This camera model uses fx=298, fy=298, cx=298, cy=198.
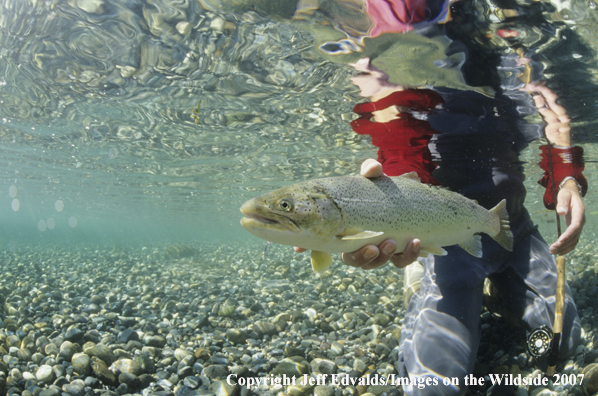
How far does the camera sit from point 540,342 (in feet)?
11.9

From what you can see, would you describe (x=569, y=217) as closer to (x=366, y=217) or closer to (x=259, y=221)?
(x=366, y=217)

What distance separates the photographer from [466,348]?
3.71 m

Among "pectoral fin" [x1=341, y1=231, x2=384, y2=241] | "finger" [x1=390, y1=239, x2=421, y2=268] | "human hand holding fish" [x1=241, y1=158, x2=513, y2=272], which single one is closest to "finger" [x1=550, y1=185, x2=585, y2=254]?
"human hand holding fish" [x1=241, y1=158, x2=513, y2=272]

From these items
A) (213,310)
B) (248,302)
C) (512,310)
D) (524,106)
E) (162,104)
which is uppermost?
(162,104)

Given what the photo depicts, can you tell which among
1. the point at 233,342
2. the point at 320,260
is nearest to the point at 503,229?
the point at 320,260

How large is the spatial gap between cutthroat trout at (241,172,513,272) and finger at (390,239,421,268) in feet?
0.21

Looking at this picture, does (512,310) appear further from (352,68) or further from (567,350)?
(352,68)

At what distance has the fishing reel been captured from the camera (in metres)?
3.55

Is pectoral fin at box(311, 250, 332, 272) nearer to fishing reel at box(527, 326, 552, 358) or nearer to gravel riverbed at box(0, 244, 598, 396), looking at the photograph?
gravel riverbed at box(0, 244, 598, 396)

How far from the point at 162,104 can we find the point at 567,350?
11165mm

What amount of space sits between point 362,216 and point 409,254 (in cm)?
84

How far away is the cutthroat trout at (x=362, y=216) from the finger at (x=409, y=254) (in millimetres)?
64

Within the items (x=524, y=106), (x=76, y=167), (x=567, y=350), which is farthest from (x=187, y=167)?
(x=567, y=350)

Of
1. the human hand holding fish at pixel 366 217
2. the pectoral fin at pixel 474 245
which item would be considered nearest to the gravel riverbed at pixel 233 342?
the pectoral fin at pixel 474 245
